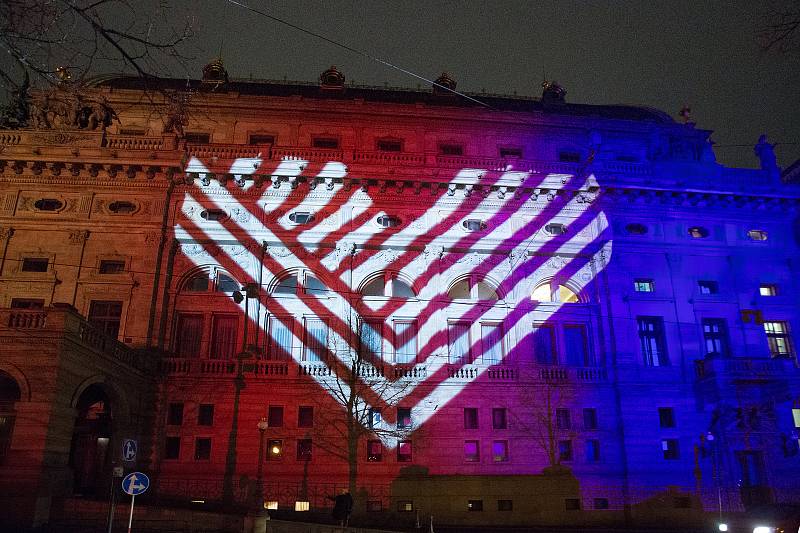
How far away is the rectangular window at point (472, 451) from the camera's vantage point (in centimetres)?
3114

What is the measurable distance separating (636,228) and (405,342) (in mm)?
16108

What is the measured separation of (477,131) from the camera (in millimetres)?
39750

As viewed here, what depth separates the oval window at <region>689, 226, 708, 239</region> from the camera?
122 ft

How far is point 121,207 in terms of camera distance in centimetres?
3397

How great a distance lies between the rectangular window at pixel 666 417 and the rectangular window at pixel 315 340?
738 inches

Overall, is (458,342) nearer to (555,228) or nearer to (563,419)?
(563,419)

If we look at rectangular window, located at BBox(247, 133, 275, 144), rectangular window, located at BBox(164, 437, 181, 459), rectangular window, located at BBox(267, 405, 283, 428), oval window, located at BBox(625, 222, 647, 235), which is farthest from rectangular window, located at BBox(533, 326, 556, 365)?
rectangular window, located at BBox(247, 133, 275, 144)

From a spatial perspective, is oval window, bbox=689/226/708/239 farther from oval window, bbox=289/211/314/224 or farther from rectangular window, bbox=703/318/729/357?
oval window, bbox=289/211/314/224

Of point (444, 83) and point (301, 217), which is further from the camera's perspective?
point (444, 83)

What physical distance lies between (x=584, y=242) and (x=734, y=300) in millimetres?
9581

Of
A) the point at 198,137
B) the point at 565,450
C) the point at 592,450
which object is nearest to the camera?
the point at 565,450

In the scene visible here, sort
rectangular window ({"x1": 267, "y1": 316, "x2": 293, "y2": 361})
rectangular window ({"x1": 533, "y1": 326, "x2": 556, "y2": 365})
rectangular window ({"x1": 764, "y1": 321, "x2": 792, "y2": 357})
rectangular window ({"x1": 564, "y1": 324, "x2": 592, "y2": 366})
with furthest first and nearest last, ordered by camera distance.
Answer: rectangular window ({"x1": 764, "y1": 321, "x2": 792, "y2": 357}), rectangular window ({"x1": 564, "y1": 324, "x2": 592, "y2": 366}), rectangular window ({"x1": 533, "y1": 326, "x2": 556, "y2": 365}), rectangular window ({"x1": 267, "y1": 316, "x2": 293, "y2": 361})

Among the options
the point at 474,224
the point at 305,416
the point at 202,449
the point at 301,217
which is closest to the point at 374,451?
the point at 305,416

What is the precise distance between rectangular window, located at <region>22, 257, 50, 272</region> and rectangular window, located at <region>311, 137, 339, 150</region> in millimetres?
16798
